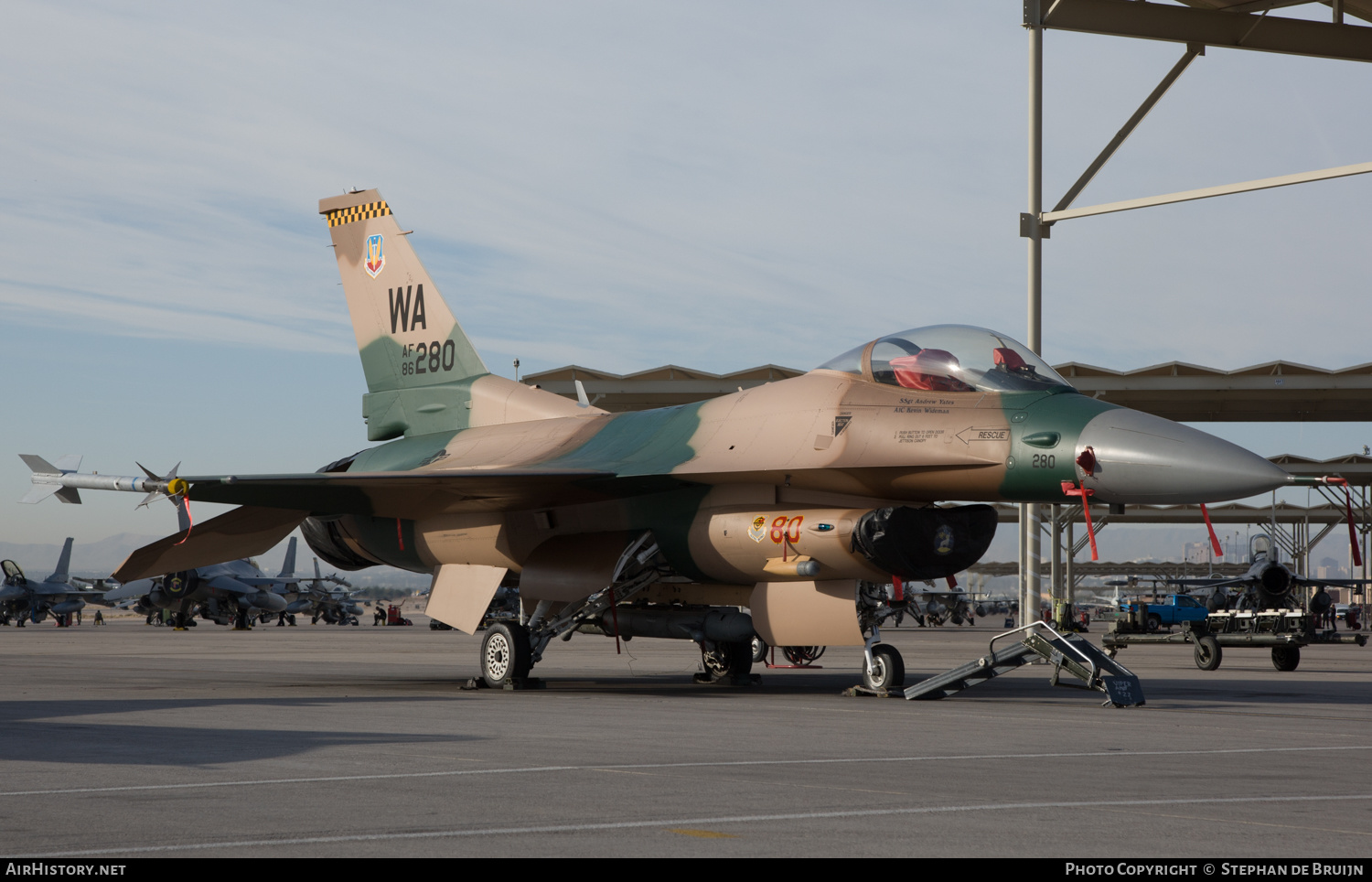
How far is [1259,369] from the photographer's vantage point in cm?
3216

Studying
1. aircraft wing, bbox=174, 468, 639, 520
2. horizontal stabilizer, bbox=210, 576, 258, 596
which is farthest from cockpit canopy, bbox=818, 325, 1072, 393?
horizontal stabilizer, bbox=210, 576, 258, 596

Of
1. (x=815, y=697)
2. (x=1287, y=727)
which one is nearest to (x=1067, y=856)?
(x=1287, y=727)

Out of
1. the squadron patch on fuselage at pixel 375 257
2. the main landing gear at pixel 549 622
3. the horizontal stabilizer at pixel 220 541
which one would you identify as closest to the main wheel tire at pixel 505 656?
the main landing gear at pixel 549 622

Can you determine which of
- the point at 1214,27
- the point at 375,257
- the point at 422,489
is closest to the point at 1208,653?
the point at 1214,27

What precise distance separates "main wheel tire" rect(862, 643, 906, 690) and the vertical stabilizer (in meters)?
7.26

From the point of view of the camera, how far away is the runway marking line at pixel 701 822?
15.1 ft

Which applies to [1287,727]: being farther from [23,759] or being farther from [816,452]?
[23,759]

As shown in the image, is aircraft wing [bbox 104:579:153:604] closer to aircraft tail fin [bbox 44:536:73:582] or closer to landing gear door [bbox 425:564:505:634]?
aircraft tail fin [bbox 44:536:73:582]

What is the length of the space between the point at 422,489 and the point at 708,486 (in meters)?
3.41

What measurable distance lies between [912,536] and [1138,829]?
6932 mm

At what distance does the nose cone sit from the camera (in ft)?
34.8

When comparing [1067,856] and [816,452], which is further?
[816,452]

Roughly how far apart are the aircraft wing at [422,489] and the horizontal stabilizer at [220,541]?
3.15ft

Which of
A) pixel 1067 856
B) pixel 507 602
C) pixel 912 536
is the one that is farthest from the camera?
pixel 507 602
